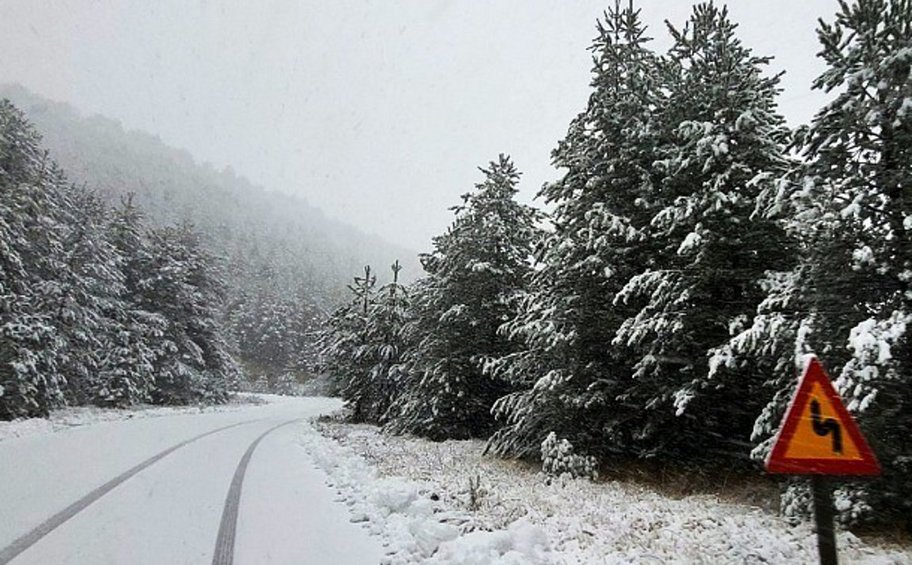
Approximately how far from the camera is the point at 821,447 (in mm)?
3961

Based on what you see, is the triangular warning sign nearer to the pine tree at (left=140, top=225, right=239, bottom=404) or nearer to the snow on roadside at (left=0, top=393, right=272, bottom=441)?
the snow on roadside at (left=0, top=393, right=272, bottom=441)

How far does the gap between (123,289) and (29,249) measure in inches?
359

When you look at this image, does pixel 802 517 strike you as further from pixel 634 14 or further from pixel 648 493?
pixel 634 14

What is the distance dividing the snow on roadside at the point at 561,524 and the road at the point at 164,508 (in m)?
0.68

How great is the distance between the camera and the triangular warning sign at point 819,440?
3.93m

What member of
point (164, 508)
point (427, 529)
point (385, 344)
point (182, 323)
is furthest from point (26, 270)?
point (427, 529)

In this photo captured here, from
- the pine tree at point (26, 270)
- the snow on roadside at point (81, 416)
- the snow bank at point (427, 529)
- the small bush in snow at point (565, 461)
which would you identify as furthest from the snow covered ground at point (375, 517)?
the pine tree at point (26, 270)

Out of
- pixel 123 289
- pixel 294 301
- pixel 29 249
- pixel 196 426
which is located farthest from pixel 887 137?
pixel 294 301

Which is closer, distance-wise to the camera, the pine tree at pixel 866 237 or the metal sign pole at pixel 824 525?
the metal sign pole at pixel 824 525

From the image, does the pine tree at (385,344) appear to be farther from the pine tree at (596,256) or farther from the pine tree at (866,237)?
the pine tree at (866,237)

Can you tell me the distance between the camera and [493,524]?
762 centimetres

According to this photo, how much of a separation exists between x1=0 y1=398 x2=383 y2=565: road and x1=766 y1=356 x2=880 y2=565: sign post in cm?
486

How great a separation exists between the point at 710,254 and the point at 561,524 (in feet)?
20.2

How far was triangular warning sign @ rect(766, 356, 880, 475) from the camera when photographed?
155 inches
